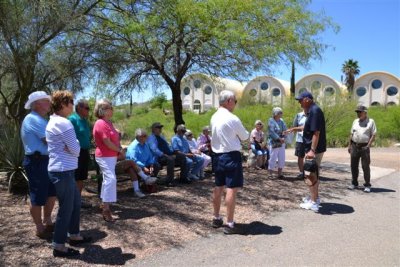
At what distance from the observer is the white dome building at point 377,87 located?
180ft

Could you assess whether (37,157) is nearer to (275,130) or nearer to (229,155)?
(229,155)

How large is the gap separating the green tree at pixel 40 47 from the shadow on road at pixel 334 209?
5780 mm

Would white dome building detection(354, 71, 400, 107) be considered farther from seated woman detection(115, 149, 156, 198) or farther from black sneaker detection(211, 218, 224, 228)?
black sneaker detection(211, 218, 224, 228)

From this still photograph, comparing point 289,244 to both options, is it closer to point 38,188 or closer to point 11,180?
point 38,188

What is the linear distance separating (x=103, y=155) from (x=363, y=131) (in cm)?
546

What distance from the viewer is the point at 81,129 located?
238 inches

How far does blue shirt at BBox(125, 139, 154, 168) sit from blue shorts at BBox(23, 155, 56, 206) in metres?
2.89

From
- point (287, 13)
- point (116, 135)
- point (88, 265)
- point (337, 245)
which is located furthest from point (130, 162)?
point (287, 13)

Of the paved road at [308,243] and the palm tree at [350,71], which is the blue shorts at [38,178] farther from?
the palm tree at [350,71]

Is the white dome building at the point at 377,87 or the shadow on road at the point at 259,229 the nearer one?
the shadow on road at the point at 259,229

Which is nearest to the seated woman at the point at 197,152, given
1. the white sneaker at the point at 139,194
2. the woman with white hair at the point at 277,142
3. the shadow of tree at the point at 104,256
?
the woman with white hair at the point at 277,142

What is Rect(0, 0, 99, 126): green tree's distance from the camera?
285 inches

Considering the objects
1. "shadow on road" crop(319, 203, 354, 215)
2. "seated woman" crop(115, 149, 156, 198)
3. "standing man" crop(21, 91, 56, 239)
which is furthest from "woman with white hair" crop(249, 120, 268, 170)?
"standing man" crop(21, 91, 56, 239)

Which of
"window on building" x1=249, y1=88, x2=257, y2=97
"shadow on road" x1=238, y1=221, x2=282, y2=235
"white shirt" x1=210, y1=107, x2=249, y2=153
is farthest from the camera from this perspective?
"window on building" x1=249, y1=88, x2=257, y2=97
